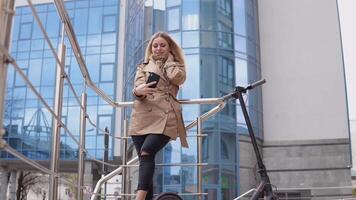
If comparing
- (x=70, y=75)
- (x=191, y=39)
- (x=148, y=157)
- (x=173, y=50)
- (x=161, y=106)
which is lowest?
(x=148, y=157)

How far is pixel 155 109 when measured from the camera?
10.1 ft

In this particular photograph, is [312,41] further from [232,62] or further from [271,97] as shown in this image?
[232,62]

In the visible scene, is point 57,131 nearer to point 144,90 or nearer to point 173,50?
point 144,90

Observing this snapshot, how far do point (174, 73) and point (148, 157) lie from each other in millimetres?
630

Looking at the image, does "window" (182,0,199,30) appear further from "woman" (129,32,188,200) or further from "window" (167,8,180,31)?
"woman" (129,32,188,200)

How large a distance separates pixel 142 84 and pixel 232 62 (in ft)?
58.2

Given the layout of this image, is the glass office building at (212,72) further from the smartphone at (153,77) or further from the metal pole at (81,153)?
the smartphone at (153,77)

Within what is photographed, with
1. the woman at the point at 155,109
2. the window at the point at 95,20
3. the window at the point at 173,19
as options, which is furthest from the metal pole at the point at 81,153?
the window at the point at 95,20

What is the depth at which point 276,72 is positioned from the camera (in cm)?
2359

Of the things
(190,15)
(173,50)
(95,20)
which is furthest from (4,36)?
(95,20)

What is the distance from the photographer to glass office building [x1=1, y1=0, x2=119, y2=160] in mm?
28312

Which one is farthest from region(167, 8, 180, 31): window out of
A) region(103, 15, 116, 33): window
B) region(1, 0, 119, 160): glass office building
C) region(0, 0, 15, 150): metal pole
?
region(0, 0, 15, 150): metal pole

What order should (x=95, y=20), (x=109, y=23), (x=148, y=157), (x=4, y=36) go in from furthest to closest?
(x=95, y=20), (x=109, y=23), (x=148, y=157), (x=4, y=36)

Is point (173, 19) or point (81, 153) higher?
point (173, 19)
